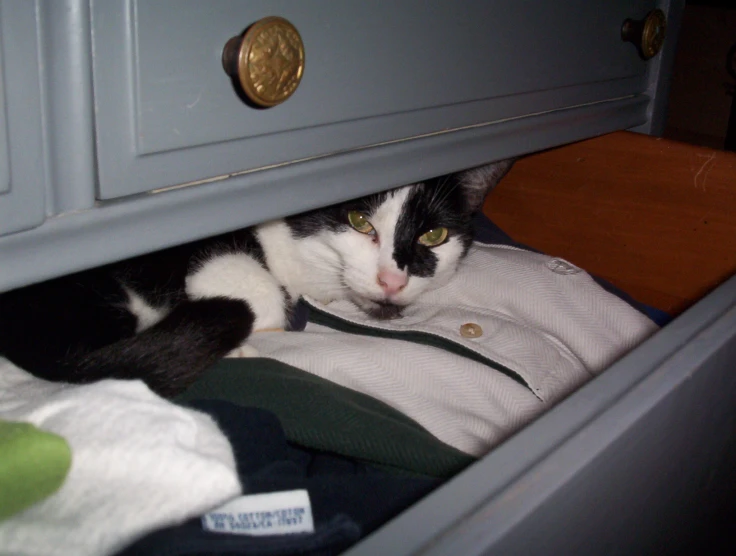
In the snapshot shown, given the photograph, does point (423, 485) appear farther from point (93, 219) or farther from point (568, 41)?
point (568, 41)

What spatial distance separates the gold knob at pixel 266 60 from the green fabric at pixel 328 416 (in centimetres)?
24

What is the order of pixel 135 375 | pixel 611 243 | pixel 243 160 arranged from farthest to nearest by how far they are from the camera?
pixel 611 243 → pixel 135 375 → pixel 243 160

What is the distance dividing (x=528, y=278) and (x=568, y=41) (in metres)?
0.34

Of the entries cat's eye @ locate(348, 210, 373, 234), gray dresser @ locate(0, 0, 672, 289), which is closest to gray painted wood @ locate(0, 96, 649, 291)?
gray dresser @ locate(0, 0, 672, 289)

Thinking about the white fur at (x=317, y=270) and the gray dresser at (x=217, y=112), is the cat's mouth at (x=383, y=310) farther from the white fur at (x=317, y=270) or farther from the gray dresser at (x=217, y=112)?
the gray dresser at (x=217, y=112)

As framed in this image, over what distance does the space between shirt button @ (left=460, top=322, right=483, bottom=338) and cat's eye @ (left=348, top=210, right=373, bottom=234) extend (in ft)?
0.58

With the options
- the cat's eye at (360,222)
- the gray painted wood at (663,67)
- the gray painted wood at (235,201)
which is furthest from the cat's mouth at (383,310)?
the gray painted wood at (663,67)

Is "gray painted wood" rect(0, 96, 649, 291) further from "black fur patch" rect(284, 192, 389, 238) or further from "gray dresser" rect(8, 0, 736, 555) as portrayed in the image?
"black fur patch" rect(284, 192, 389, 238)

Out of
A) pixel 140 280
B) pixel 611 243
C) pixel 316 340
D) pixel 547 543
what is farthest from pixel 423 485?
pixel 611 243

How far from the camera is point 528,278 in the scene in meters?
0.91

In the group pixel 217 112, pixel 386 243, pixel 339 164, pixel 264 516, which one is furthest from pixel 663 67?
pixel 264 516

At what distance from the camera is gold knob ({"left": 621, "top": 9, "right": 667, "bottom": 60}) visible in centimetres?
75

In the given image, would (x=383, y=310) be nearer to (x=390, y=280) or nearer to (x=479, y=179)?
(x=390, y=280)

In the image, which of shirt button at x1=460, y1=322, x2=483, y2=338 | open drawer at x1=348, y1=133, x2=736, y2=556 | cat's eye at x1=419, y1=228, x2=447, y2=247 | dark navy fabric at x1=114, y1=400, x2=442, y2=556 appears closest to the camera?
open drawer at x1=348, y1=133, x2=736, y2=556
